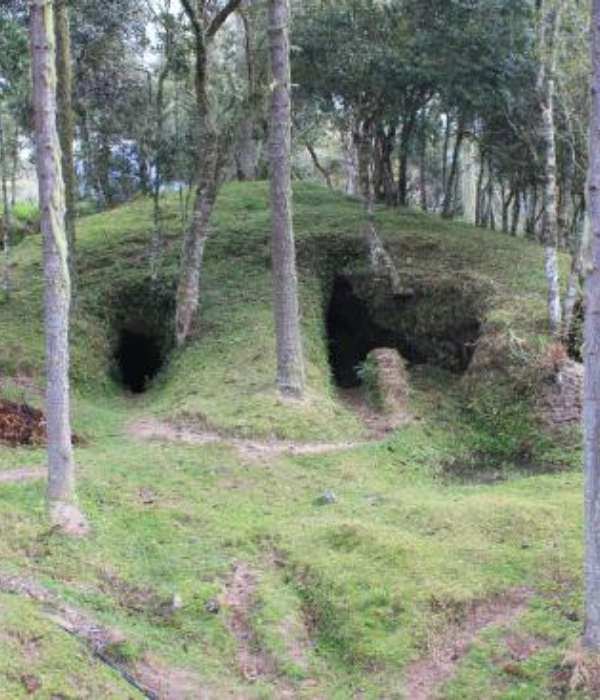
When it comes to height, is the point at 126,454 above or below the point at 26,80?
below

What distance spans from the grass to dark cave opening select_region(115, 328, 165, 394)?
179 centimetres

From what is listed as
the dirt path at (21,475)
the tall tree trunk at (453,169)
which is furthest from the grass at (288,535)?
the tall tree trunk at (453,169)

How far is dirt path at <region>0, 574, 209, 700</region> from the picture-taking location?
9.73m

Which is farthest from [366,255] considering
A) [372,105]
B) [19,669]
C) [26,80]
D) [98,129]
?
[19,669]

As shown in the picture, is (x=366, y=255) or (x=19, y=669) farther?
(x=366, y=255)

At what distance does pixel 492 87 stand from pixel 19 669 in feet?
66.8

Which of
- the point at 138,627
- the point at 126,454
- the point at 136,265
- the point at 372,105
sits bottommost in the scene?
the point at 138,627

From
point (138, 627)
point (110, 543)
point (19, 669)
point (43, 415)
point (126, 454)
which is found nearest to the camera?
point (19, 669)

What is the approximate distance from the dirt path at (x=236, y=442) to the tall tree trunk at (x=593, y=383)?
8486 millimetres

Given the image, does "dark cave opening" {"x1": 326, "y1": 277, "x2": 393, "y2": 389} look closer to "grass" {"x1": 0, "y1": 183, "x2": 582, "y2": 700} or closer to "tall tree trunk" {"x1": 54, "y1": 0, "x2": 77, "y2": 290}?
"grass" {"x1": 0, "y1": 183, "x2": 582, "y2": 700}

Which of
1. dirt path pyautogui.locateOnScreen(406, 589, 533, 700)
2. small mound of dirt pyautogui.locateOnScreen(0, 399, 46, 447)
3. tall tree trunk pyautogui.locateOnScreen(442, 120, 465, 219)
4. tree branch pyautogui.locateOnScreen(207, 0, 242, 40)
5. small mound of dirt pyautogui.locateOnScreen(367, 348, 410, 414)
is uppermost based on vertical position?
tree branch pyautogui.locateOnScreen(207, 0, 242, 40)

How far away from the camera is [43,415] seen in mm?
18594

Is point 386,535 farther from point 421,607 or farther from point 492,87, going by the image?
point 492,87

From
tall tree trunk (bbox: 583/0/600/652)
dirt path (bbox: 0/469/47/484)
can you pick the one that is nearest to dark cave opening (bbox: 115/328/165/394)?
dirt path (bbox: 0/469/47/484)
